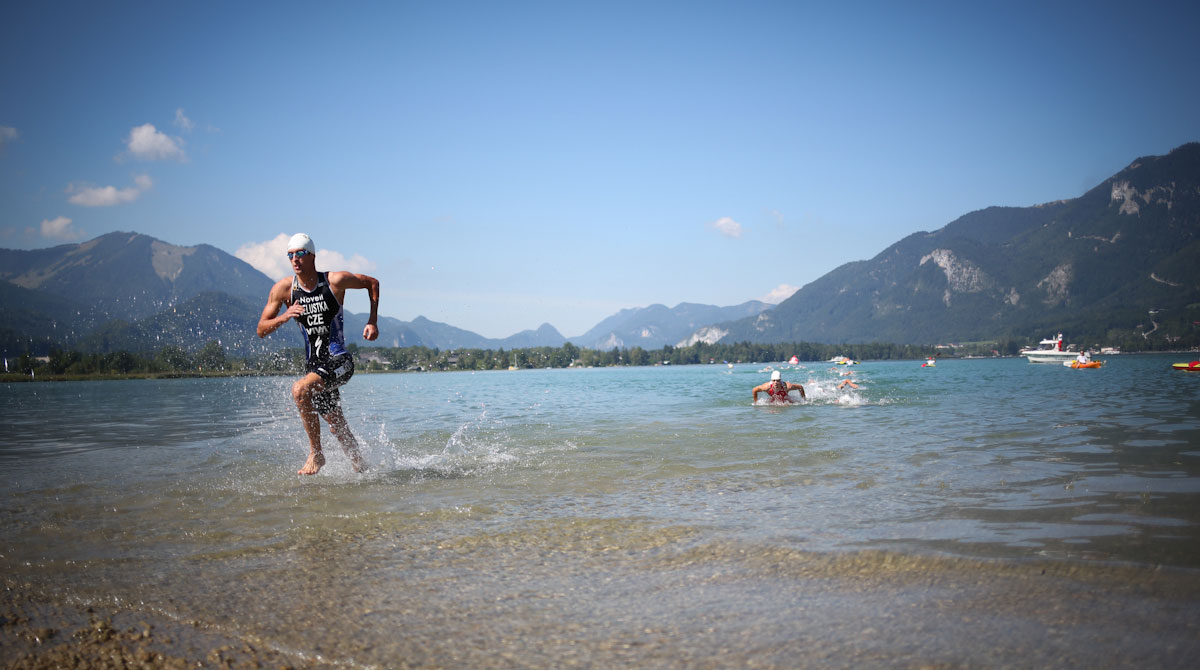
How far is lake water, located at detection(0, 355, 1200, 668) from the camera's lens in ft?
11.6

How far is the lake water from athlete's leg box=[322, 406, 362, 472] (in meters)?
0.26

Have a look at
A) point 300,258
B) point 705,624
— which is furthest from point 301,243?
point 705,624

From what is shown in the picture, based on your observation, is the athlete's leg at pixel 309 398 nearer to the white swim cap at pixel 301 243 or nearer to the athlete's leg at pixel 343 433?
the athlete's leg at pixel 343 433

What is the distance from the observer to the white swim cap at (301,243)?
889 centimetres

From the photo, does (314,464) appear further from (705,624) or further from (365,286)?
(705,624)

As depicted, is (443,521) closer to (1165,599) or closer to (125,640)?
(125,640)

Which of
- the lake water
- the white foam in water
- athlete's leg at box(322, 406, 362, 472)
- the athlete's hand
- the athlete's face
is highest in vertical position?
the athlete's face

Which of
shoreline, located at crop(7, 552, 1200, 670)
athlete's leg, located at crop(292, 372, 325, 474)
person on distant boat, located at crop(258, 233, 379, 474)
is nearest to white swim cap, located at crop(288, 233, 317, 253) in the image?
person on distant boat, located at crop(258, 233, 379, 474)

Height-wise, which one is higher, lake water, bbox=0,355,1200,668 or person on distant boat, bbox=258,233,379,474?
person on distant boat, bbox=258,233,379,474

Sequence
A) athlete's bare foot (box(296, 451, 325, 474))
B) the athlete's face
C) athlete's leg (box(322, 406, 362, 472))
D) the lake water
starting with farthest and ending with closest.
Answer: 1. athlete's bare foot (box(296, 451, 325, 474))
2. athlete's leg (box(322, 406, 362, 472))
3. the athlete's face
4. the lake water

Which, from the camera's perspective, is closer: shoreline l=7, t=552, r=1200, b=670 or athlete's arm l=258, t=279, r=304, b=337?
shoreline l=7, t=552, r=1200, b=670

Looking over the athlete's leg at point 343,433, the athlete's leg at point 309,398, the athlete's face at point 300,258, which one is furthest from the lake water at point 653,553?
the athlete's face at point 300,258

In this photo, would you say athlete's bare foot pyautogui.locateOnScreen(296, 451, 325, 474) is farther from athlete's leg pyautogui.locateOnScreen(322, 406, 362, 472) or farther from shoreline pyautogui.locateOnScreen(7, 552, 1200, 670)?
shoreline pyautogui.locateOnScreen(7, 552, 1200, 670)

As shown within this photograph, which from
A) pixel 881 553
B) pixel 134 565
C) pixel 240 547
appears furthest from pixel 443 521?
pixel 881 553
